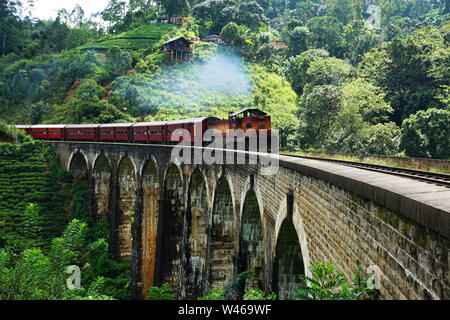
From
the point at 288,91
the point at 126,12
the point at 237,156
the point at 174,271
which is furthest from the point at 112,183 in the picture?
the point at 126,12

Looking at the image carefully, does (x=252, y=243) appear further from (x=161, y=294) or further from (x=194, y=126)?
(x=194, y=126)

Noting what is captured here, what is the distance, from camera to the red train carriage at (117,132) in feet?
88.9

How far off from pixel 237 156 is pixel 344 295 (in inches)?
294

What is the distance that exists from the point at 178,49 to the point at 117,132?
30354 mm

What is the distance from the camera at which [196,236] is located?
57.1 feet

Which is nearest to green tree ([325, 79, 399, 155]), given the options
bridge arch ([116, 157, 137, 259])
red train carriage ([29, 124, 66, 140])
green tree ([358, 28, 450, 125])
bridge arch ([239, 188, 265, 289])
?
green tree ([358, 28, 450, 125])

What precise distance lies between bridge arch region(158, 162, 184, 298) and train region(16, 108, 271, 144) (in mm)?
2570

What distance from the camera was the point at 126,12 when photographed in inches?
3366

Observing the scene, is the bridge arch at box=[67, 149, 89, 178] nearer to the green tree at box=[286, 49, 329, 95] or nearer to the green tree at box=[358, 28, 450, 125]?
the green tree at box=[358, 28, 450, 125]

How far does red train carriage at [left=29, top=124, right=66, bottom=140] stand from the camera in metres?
33.0

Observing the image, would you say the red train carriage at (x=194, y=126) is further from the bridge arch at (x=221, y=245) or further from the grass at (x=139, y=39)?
the grass at (x=139, y=39)

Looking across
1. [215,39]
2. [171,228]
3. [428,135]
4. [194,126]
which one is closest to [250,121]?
[194,126]

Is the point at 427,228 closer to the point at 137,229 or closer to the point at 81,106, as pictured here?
the point at 137,229

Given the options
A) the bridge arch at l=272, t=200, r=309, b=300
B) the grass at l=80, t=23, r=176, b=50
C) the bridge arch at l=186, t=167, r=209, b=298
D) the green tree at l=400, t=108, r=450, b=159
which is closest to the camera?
the bridge arch at l=272, t=200, r=309, b=300
